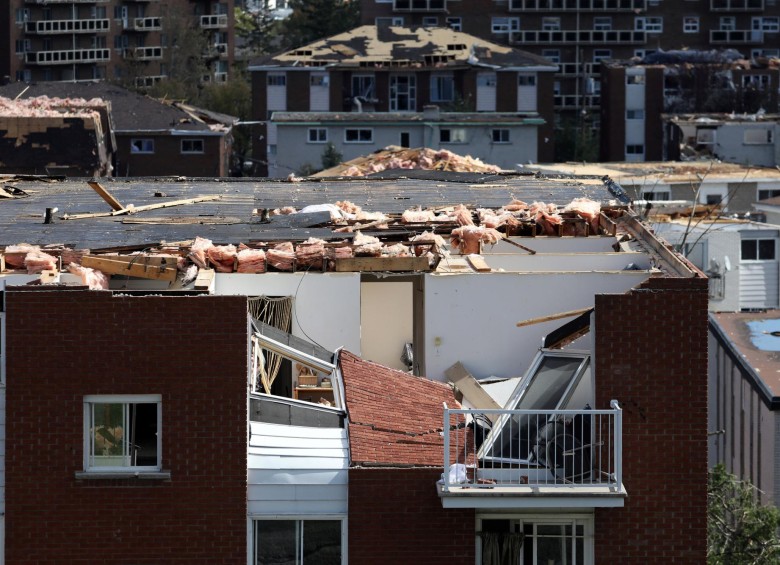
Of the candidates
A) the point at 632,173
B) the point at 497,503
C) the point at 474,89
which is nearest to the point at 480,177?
the point at 497,503

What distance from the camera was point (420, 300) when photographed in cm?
2391

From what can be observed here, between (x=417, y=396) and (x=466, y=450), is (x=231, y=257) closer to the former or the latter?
(x=417, y=396)

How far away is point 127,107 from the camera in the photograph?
9006 cm

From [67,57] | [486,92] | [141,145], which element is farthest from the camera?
[67,57]

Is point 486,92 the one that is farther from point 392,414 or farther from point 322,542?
point 322,542

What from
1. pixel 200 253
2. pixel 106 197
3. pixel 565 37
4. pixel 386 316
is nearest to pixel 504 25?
pixel 565 37

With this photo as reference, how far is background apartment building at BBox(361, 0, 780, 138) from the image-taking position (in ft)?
400

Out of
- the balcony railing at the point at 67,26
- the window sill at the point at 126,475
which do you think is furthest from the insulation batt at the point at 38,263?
the balcony railing at the point at 67,26

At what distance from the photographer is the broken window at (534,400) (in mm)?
19797

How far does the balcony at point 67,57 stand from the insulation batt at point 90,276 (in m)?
105

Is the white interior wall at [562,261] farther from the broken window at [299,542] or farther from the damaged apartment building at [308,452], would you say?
the broken window at [299,542]

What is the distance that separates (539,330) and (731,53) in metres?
89.2

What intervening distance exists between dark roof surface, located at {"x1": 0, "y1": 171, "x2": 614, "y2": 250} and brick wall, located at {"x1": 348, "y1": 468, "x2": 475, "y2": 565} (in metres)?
7.31

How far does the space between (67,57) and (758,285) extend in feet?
242
